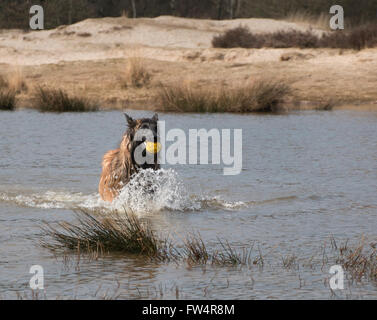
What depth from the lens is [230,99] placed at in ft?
68.7

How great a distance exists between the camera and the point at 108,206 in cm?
981

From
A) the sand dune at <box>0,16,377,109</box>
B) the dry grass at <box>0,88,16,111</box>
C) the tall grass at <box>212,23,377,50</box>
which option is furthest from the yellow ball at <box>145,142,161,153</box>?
the tall grass at <box>212,23,377,50</box>

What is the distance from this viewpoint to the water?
6664 millimetres

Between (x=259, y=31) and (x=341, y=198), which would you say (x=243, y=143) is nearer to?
(x=341, y=198)

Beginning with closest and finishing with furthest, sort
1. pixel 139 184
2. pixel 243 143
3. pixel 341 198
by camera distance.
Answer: pixel 139 184 → pixel 341 198 → pixel 243 143

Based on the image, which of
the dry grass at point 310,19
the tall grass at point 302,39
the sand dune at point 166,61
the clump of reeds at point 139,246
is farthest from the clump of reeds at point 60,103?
the dry grass at point 310,19

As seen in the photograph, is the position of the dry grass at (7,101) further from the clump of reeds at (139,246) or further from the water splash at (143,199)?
the clump of reeds at (139,246)

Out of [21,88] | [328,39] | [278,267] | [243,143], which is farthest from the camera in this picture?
[328,39]

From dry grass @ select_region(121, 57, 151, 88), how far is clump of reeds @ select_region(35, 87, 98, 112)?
3.48 metres

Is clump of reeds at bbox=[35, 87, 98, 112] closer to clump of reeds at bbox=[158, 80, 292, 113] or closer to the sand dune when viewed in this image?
the sand dune

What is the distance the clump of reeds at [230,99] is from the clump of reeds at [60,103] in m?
2.00

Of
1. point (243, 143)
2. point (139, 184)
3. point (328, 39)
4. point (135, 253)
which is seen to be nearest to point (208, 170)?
point (243, 143)

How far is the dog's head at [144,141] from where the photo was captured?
8617mm

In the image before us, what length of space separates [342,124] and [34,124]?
6856 mm
